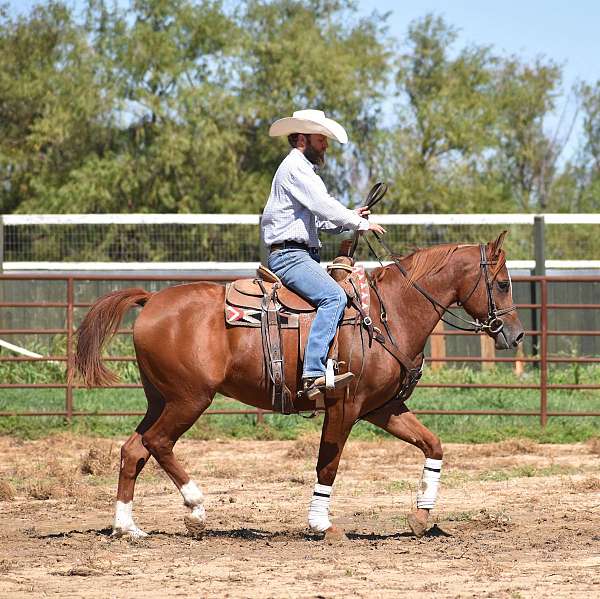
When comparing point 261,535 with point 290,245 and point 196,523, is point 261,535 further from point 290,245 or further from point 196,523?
point 290,245

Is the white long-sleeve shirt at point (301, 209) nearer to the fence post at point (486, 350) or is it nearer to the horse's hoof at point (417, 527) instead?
the horse's hoof at point (417, 527)

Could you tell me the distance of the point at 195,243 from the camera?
17.7m

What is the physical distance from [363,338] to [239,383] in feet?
2.83

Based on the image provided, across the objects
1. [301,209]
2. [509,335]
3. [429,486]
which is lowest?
[429,486]

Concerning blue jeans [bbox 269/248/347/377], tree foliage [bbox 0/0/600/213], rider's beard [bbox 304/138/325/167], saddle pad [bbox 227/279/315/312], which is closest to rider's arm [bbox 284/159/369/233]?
rider's beard [bbox 304/138/325/167]

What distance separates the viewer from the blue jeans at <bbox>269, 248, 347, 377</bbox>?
Answer: 709cm

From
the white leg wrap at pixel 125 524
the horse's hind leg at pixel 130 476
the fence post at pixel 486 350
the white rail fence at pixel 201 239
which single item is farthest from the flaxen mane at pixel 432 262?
the white rail fence at pixel 201 239

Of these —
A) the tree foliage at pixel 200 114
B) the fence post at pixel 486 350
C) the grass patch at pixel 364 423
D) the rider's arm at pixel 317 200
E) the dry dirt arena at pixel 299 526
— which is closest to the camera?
the dry dirt arena at pixel 299 526

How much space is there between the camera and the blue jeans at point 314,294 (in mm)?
7090

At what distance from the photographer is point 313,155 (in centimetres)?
744

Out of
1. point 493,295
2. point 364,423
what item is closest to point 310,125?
point 493,295

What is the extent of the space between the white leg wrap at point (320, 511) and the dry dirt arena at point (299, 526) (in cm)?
10

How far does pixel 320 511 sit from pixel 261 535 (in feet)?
1.53

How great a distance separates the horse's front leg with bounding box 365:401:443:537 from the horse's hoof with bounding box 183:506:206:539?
1289mm
